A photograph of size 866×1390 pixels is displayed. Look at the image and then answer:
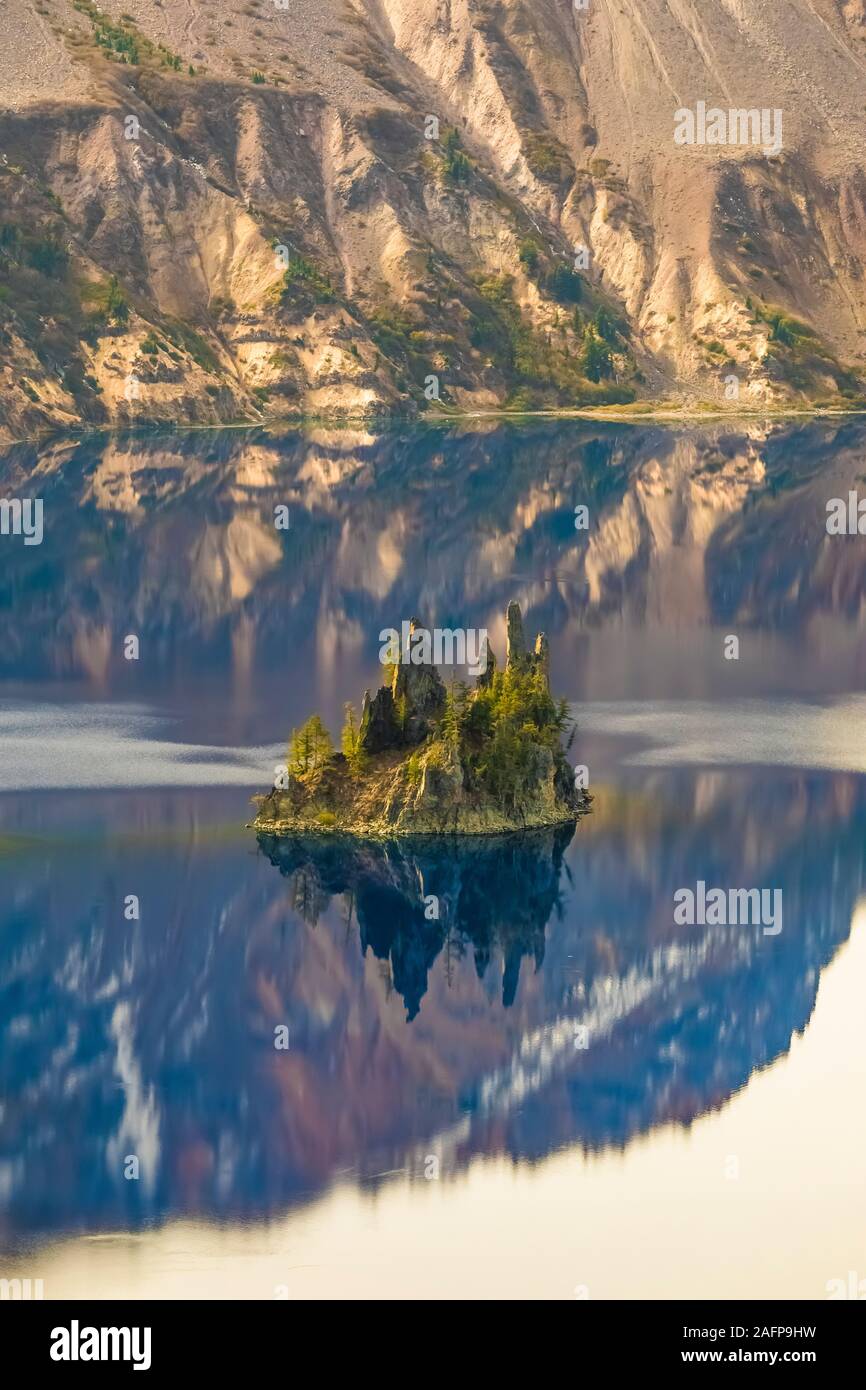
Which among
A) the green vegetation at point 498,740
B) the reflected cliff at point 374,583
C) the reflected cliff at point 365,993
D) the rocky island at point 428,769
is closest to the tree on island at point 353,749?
the rocky island at point 428,769

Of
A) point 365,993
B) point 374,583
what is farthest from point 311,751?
point 374,583

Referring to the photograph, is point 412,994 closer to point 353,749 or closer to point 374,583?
point 353,749

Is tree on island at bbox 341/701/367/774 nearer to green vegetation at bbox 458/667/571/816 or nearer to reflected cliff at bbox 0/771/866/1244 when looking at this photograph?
green vegetation at bbox 458/667/571/816

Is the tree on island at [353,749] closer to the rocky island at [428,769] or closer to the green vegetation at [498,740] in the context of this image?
the rocky island at [428,769]

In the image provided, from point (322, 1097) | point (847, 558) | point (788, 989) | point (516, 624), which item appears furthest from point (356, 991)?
point (847, 558)

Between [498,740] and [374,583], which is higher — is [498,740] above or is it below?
below

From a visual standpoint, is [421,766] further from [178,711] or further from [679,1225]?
[679,1225]
